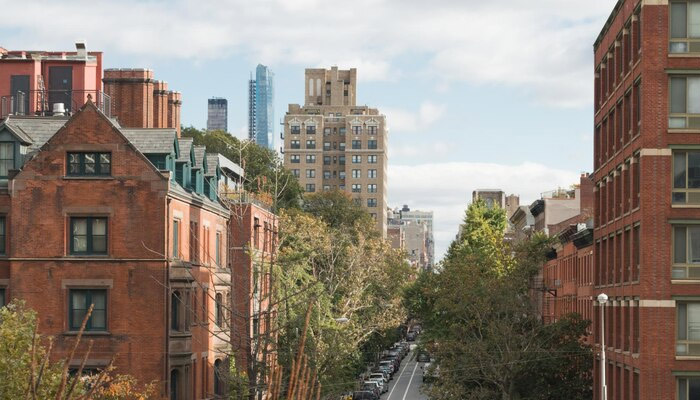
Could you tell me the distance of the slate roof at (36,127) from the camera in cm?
5825

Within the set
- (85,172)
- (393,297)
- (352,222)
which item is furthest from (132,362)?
(352,222)

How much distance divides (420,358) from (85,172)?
106m

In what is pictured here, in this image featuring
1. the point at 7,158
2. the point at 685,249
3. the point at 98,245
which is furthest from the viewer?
the point at 7,158

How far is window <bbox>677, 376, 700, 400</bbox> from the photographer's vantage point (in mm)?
50906

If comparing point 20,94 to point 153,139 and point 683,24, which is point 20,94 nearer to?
point 153,139

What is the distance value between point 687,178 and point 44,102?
3269cm

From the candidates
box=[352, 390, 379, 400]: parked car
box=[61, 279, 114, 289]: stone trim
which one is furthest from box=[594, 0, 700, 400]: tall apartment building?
box=[352, 390, 379, 400]: parked car

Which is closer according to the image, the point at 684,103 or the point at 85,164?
the point at 684,103

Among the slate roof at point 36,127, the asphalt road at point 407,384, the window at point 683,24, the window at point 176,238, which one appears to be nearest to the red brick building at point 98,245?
the window at point 176,238

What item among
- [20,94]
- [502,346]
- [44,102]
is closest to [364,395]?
[502,346]

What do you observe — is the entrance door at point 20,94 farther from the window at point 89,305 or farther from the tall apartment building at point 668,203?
the tall apartment building at point 668,203

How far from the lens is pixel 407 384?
428 ft

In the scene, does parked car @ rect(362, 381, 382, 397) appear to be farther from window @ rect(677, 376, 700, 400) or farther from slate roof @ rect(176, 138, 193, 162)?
window @ rect(677, 376, 700, 400)

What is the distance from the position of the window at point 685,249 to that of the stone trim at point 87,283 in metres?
23.8
